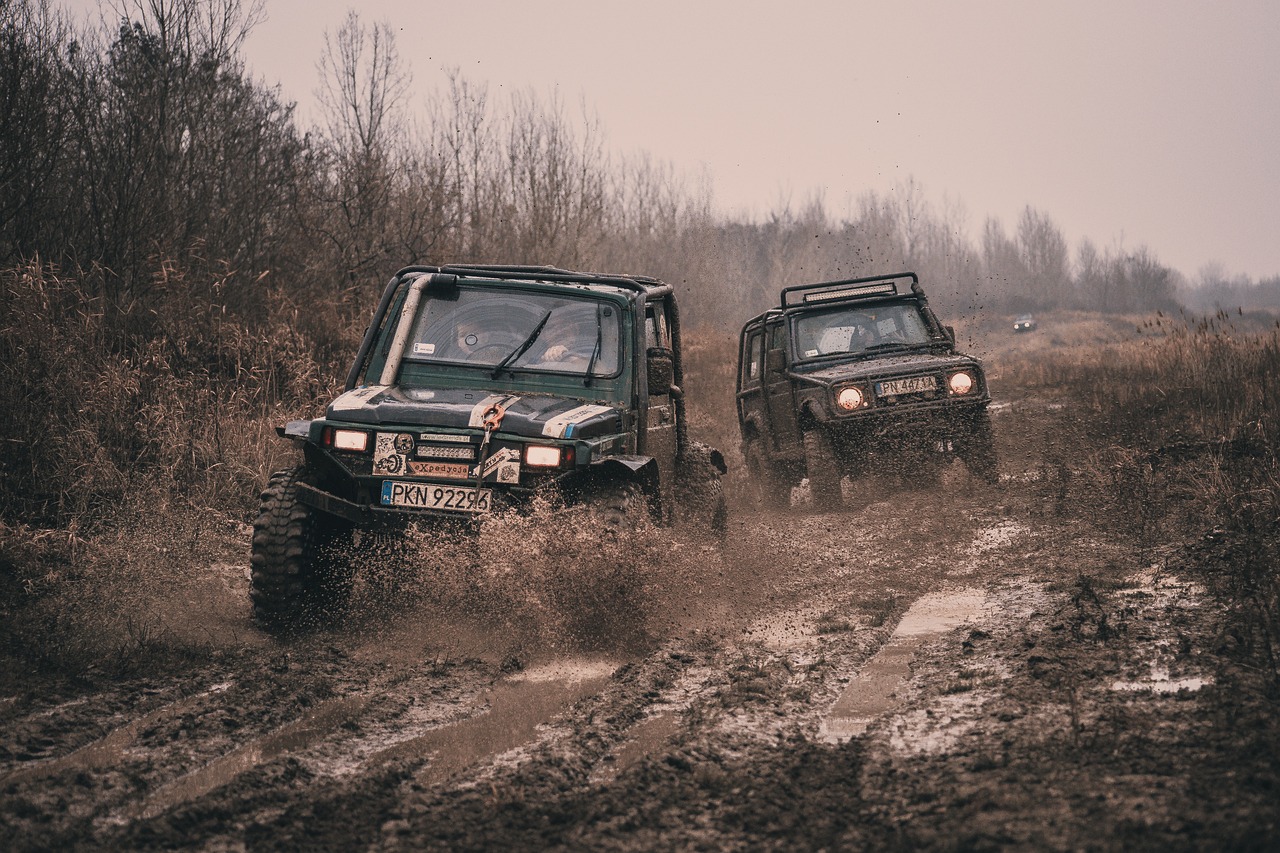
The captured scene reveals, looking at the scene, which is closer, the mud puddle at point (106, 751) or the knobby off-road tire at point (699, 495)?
the mud puddle at point (106, 751)

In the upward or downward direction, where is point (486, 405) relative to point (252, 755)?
upward

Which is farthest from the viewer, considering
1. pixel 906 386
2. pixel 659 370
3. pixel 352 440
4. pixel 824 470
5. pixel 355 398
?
pixel 824 470

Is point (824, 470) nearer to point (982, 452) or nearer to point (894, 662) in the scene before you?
point (982, 452)

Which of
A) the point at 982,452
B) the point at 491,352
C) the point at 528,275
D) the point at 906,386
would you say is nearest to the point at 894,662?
the point at 491,352

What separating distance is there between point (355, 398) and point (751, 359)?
5.93m

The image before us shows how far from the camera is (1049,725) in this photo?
3.48 metres

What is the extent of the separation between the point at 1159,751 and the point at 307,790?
235 cm

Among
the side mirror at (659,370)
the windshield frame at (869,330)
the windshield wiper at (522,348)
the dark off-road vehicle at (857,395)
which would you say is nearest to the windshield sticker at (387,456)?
the windshield wiper at (522,348)

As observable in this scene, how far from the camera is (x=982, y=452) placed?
29.7ft

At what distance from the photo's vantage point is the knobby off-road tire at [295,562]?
513 centimetres

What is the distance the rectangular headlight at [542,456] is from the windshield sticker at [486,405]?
0.25 meters

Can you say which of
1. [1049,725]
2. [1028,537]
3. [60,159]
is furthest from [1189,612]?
[60,159]

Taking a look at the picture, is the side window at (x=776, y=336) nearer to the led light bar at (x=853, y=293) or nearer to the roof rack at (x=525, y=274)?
the led light bar at (x=853, y=293)

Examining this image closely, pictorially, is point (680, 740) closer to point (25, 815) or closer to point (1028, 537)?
point (25, 815)
